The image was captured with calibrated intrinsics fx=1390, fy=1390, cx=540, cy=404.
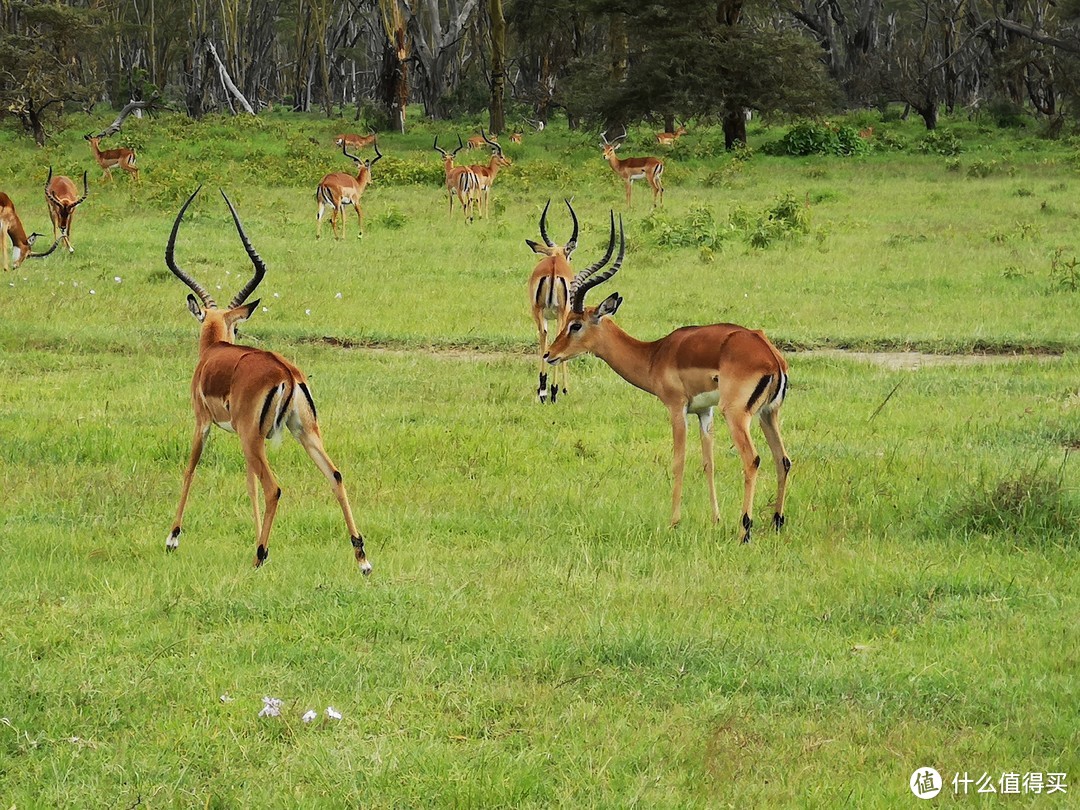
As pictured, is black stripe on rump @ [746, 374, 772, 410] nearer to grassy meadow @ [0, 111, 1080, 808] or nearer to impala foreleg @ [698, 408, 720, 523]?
impala foreleg @ [698, 408, 720, 523]

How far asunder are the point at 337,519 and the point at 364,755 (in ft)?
8.34

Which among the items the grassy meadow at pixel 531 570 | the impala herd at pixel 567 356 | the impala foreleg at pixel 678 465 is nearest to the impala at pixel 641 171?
the grassy meadow at pixel 531 570

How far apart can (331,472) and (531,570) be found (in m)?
0.91

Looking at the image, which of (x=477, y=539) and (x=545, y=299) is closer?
A: (x=477, y=539)

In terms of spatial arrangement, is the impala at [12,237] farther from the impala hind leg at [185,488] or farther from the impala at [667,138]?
the impala at [667,138]

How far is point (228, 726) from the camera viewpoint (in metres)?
4.11

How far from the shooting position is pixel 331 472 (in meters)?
5.37

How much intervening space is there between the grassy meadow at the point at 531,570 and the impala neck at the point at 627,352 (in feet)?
1.91

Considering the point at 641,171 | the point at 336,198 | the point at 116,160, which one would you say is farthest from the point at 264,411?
the point at 116,160

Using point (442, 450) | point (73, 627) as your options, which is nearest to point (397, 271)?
point (442, 450)

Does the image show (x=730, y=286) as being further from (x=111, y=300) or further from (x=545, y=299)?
(x=111, y=300)

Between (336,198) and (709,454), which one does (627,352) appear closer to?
(709,454)

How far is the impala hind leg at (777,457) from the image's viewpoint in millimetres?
6297

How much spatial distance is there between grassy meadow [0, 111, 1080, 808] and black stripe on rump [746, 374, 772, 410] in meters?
0.62
